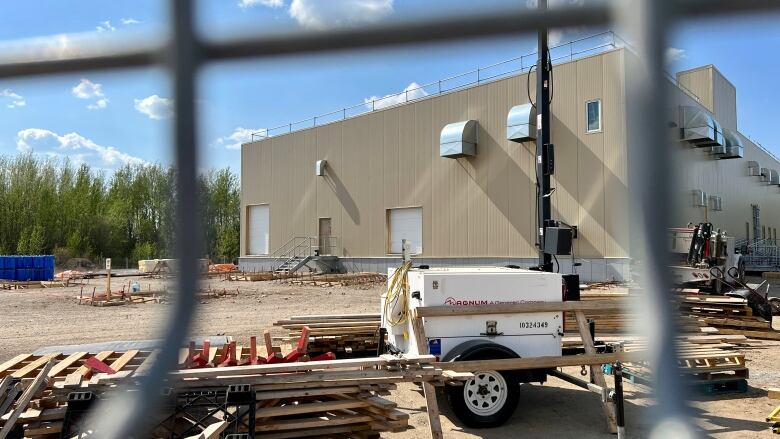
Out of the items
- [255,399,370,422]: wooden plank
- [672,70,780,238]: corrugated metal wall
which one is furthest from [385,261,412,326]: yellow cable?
[672,70,780,238]: corrugated metal wall

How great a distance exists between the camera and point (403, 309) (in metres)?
6.19

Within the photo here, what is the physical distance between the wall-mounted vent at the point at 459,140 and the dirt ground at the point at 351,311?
251 inches

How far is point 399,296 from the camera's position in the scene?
6.25 metres

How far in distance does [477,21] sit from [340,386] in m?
4.77

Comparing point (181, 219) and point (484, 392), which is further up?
point (181, 219)

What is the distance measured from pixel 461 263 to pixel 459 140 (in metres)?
5.16

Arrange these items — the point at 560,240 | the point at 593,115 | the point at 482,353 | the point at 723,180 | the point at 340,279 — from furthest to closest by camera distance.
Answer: the point at 340,279 → the point at 593,115 → the point at 560,240 → the point at 482,353 → the point at 723,180

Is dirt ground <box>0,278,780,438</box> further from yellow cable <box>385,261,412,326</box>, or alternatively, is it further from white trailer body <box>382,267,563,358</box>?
yellow cable <box>385,261,412,326</box>

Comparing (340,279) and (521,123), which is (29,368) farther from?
(340,279)

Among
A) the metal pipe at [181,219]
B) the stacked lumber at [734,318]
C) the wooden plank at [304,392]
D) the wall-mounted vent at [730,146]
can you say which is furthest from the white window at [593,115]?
the metal pipe at [181,219]

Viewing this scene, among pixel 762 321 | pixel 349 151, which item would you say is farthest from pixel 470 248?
pixel 762 321

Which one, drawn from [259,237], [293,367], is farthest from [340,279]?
[293,367]

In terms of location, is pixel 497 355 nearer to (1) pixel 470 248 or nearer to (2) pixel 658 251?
(2) pixel 658 251

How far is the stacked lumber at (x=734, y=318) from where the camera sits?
10805mm
